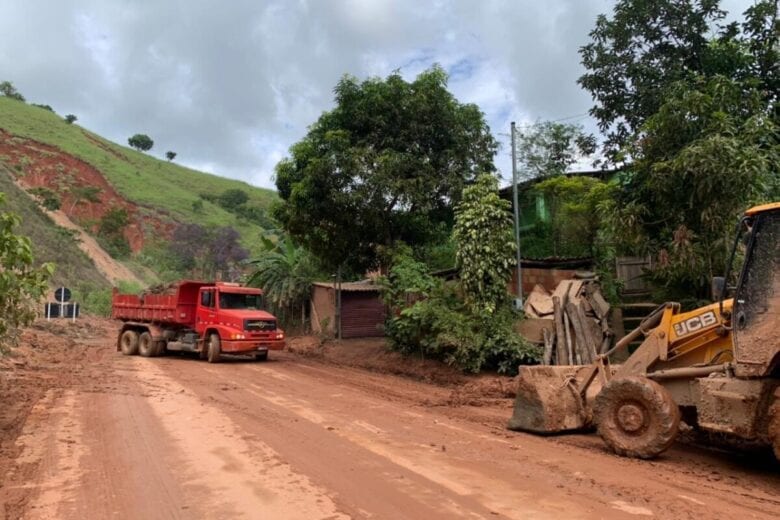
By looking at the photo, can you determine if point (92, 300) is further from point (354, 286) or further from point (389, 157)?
point (389, 157)

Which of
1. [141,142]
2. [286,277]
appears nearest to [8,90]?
[141,142]

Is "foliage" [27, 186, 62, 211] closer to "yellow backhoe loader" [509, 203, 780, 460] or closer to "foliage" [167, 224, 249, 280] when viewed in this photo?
"foliage" [167, 224, 249, 280]

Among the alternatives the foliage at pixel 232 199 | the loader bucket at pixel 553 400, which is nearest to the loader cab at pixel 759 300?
the loader bucket at pixel 553 400

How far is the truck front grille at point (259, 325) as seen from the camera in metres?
18.4

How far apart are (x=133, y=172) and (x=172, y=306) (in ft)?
221

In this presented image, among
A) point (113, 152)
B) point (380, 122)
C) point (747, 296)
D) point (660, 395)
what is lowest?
point (660, 395)

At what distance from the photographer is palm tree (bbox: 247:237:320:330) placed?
25766 mm

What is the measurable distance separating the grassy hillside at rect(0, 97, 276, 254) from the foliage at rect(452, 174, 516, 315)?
51.3 meters

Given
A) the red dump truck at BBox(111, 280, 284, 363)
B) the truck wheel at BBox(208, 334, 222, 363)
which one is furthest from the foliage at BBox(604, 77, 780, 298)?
the truck wheel at BBox(208, 334, 222, 363)

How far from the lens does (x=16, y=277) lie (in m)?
7.30

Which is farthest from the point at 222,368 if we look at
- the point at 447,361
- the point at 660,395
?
the point at 660,395

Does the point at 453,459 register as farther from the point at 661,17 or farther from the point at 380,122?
the point at 661,17

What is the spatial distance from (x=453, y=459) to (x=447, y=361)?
293 inches

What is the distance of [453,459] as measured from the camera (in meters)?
7.02
